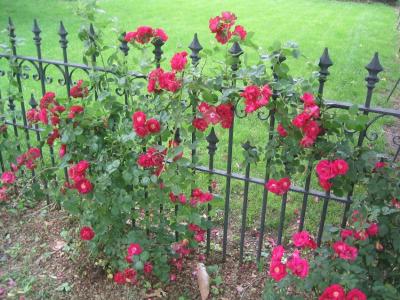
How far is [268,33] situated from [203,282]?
24.5 ft

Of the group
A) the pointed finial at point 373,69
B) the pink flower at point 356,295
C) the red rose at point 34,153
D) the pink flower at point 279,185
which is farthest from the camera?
the red rose at point 34,153

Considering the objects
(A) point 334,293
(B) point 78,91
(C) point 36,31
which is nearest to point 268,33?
(C) point 36,31

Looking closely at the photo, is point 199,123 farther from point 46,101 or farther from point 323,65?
point 46,101

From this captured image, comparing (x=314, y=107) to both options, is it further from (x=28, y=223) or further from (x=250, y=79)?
(x=28, y=223)

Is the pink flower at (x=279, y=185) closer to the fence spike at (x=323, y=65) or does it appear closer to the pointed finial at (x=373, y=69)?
the fence spike at (x=323, y=65)

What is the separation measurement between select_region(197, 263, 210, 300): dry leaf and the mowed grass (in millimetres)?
744

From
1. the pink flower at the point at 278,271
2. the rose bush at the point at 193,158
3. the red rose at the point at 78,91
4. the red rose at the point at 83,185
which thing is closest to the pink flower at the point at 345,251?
the rose bush at the point at 193,158

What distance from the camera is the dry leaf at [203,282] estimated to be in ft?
8.46

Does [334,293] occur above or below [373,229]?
below

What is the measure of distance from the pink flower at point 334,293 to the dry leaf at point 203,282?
81 centimetres

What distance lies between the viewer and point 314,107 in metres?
2.00

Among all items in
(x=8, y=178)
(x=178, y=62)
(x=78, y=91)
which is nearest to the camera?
(x=178, y=62)

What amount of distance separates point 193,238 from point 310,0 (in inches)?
535

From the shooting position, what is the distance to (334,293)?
1.96 metres
